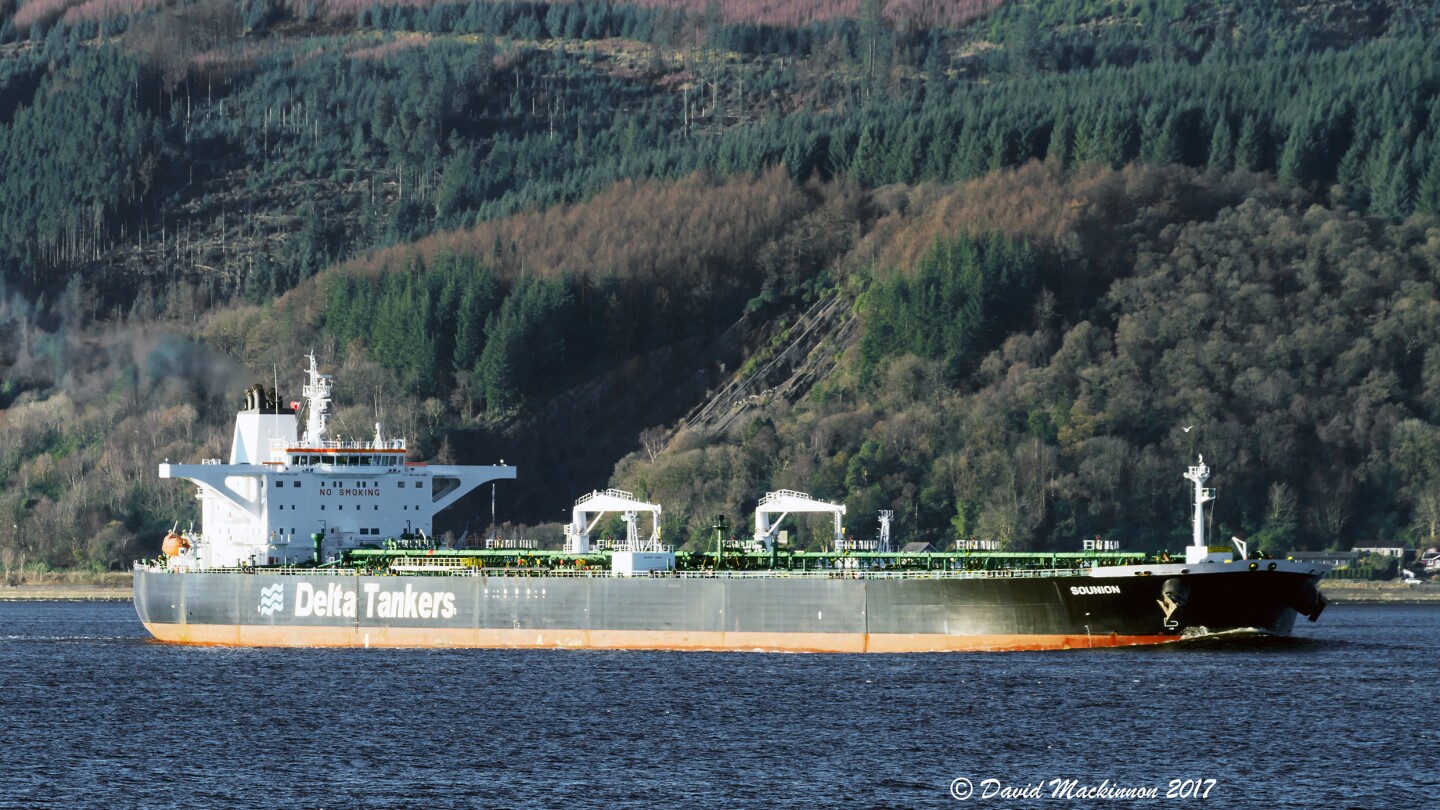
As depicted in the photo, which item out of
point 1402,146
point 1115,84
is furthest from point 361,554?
point 1115,84

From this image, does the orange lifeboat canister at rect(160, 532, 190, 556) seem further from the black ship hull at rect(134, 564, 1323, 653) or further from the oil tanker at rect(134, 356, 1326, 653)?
the black ship hull at rect(134, 564, 1323, 653)

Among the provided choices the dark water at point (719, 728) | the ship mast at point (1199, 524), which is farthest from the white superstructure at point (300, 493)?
the ship mast at point (1199, 524)

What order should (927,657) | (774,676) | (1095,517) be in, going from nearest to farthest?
1. (774,676)
2. (927,657)
3. (1095,517)

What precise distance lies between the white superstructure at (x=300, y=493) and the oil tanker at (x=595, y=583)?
8 cm

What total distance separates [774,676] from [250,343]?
11596 centimetres

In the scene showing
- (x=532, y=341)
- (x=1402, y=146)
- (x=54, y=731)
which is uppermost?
(x=1402, y=146)

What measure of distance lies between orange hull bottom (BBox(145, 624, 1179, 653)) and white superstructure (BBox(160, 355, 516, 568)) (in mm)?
2926

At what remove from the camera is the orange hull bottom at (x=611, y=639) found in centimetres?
6944

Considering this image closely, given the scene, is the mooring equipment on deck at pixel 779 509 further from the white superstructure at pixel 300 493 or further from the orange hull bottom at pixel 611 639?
the white superstructure at pixel 300 493

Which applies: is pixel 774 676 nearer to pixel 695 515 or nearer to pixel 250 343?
pixel 695 515

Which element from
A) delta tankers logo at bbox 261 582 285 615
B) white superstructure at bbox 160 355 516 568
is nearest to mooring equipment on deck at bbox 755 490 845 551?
white superstructure at bbox 160 355 516 568

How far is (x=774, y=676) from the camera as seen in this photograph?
66125 mm

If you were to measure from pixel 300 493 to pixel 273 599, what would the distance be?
195 inches

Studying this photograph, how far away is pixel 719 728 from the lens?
5634 cm
